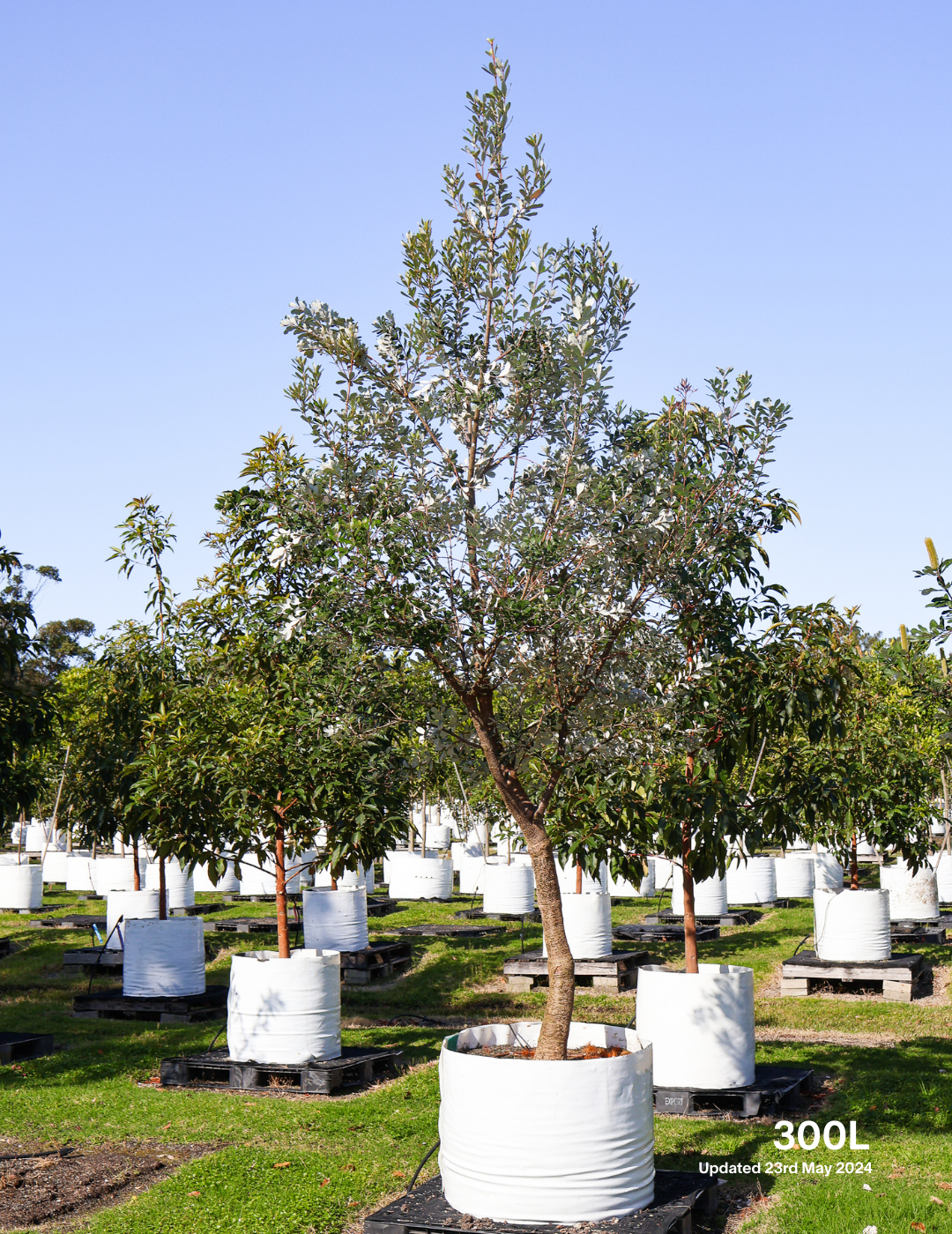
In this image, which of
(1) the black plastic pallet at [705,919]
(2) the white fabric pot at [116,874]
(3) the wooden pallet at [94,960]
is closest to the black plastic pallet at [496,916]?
(1) the black plastic pallet at [705,919]

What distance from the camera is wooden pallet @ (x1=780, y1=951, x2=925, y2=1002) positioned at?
1545cm

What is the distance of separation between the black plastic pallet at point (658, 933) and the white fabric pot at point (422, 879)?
9.00m

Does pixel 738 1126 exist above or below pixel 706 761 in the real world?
below

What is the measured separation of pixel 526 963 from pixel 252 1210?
999 centimetres

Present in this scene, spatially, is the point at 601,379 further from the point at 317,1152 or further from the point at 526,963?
the point at 526,963

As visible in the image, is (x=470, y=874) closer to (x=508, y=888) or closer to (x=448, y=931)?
(x=508, y=888)

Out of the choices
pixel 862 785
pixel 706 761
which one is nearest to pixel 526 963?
pixel 862 785

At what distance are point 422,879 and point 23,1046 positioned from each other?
17258mm

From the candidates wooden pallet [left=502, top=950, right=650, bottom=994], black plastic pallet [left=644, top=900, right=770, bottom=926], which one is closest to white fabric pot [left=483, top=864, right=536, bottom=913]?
black plastic pallet [left=644, top=900, right=770, bottom=926]

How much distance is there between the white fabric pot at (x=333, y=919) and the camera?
17859mm

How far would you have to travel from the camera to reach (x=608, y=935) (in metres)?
17.5

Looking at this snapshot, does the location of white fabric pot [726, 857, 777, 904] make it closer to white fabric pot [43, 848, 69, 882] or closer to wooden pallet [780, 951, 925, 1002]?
wooden pallet [780, 951, 925, 1002]

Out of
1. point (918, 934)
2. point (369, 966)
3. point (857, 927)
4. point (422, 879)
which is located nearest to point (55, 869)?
point (422, 879)

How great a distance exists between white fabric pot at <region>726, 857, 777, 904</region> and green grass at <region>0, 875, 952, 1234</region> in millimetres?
8813
